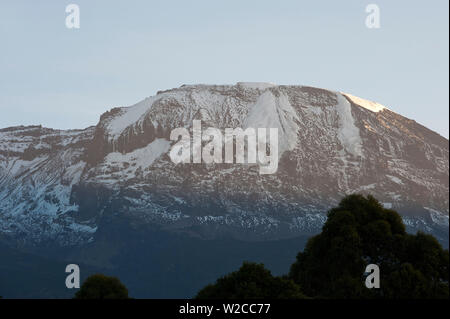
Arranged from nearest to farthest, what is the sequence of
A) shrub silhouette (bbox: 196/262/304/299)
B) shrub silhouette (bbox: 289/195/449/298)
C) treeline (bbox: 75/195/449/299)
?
shrub silhouette (bbox: 196/262/304/299), treeline (bbox: 75/195/449/299), shrub silhouette (bbox: 289/195/449/298)

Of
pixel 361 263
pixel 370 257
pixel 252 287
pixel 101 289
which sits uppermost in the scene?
pixel 370 257

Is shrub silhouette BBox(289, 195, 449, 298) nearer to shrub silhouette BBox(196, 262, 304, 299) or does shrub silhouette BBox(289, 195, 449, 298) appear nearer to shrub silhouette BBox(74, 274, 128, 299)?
shrub silhouette BBox(196, 262, 304, 299)

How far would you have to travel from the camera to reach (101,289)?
2990 inches

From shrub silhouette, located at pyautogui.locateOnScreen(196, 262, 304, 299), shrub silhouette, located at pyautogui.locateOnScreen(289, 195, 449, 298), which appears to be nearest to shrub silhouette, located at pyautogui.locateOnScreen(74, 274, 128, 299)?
shrub silhouette, located at pyautogui.locateOnScreen(196, 262, 304, 299)

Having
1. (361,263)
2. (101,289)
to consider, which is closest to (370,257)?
(361,263)

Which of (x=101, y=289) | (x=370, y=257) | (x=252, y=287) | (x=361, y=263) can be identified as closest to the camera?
(x=101, y=289)

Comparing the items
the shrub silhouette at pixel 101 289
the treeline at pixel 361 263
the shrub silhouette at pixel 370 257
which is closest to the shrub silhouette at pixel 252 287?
the treeline at pixel 361 263

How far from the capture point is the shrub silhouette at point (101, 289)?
247 feet

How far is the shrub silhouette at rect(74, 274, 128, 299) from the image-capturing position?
75.4 metres

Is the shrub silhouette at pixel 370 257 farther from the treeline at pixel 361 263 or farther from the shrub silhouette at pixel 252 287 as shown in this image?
the shrub silhouette at pixel 252 287

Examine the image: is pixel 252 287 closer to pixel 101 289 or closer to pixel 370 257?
pixel 101 289

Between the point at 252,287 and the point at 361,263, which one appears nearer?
the point at 252,287

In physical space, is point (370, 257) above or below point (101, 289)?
above
